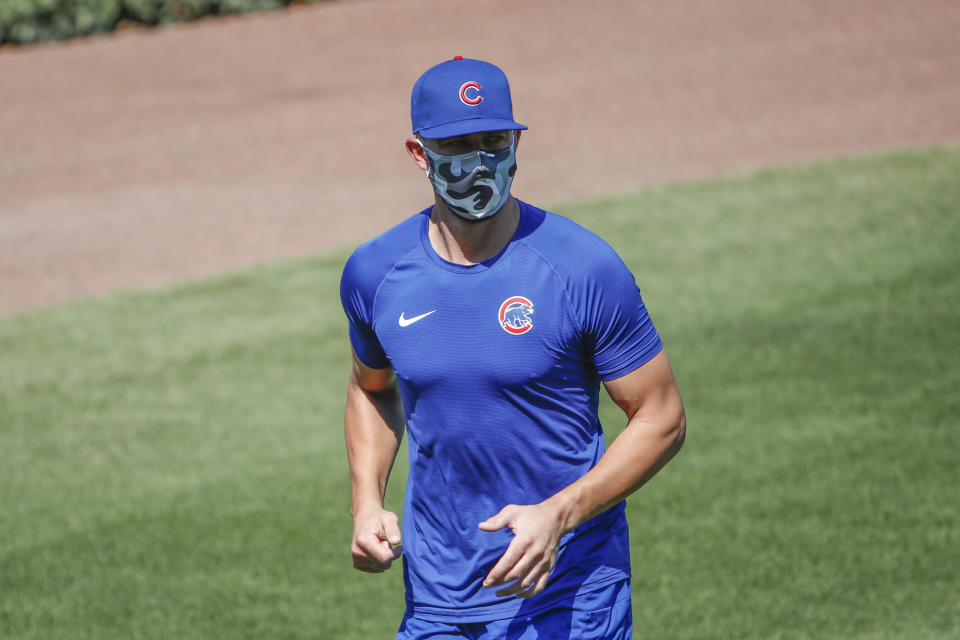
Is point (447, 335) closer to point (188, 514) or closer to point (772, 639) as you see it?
point (772, 639)

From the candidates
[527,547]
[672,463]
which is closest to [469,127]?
[527,547]

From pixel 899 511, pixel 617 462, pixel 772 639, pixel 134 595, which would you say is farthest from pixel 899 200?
pixel 617 462

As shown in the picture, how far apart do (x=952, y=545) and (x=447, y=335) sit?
4230 millimetres

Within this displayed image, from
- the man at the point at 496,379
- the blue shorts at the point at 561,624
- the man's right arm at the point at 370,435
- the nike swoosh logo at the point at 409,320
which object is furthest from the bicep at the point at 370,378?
the blue shorts at the point at 561,624

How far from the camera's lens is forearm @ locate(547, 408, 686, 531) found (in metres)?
3.41

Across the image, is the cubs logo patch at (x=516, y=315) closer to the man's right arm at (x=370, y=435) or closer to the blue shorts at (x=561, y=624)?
the man's right arm at (x=370, y=435)

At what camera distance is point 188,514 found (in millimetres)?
7988

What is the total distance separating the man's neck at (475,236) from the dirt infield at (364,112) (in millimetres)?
10764

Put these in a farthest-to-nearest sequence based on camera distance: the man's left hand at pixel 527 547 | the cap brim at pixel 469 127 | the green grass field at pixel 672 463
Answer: the green grass field at pixel 672 463, the cap brim at pixel 469 127, the man's left hand at pixel 527 547

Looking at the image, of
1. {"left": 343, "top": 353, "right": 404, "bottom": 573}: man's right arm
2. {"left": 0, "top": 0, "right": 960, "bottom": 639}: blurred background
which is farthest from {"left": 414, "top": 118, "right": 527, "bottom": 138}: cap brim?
{"left": 0, "top": 0, "right": 960, "bottom": 639}: blurred background

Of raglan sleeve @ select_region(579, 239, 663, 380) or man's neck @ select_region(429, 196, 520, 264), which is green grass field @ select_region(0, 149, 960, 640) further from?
man's neck @ select_region(429, 196, 520, 264)

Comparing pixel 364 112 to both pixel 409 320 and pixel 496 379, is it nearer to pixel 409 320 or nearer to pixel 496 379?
pixel 409 320

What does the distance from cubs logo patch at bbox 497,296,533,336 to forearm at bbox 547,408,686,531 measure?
409 mm

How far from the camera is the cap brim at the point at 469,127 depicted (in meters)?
3.53
